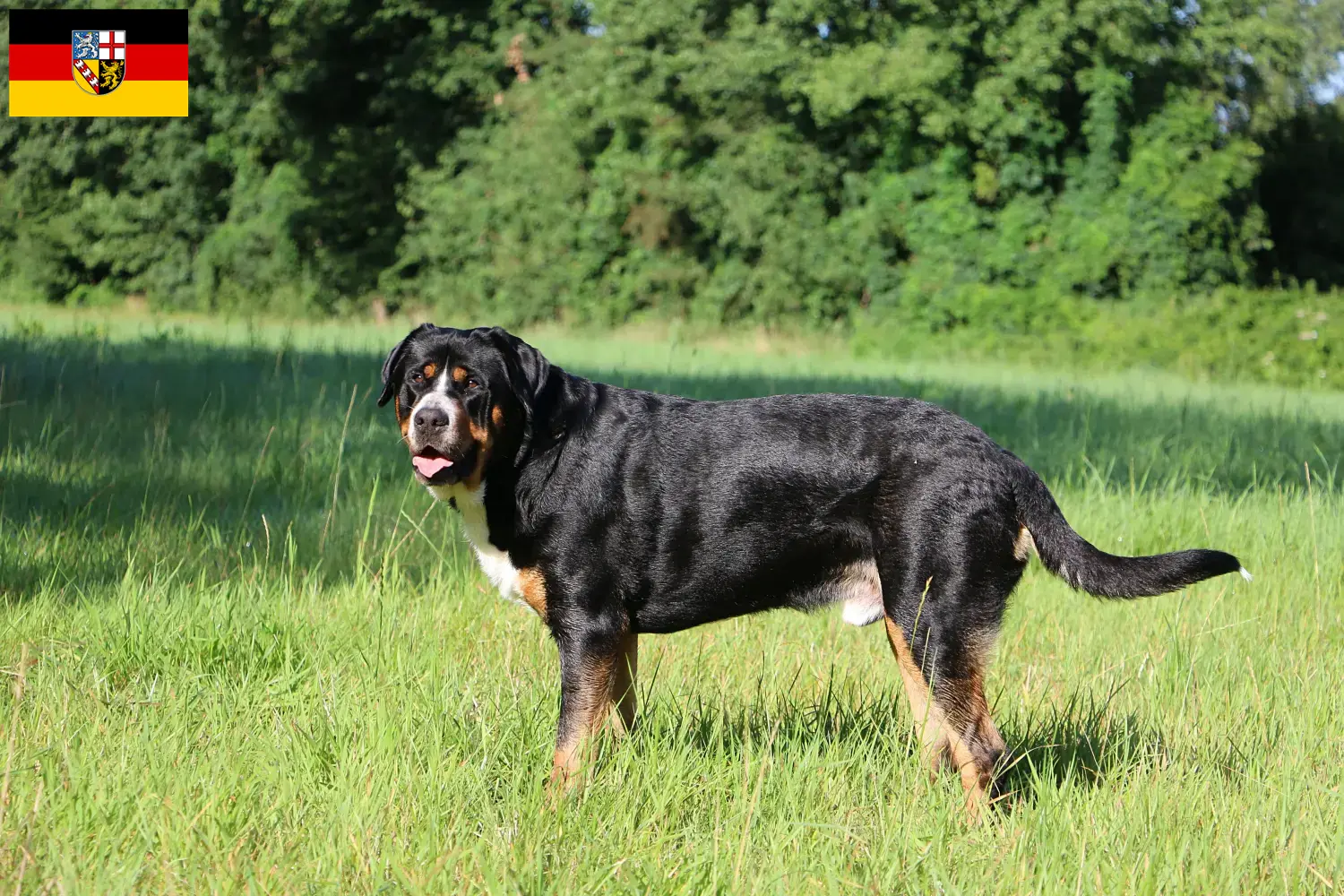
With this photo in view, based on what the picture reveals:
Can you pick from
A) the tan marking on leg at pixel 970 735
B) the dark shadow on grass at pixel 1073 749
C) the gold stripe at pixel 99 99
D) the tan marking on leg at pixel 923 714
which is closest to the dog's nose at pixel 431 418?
the tan marking on leg at pixel 923 714

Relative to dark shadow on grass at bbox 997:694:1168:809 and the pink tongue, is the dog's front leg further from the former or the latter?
dark shadow on grass at bbox 997:694:1168:809

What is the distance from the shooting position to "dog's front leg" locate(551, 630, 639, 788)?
3.53 metres

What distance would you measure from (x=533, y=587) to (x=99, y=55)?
1657 cm

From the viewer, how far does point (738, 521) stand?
147 inches

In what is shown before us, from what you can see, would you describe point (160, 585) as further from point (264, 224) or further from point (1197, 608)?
point (264, 224)

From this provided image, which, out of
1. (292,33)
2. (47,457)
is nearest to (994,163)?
(292,33)

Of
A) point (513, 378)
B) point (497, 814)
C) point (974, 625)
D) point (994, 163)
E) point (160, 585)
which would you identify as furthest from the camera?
point (994, 163)

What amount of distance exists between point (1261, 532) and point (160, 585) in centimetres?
562

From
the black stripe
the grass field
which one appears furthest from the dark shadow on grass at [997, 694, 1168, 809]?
the black stripe

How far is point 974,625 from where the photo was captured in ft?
11.6

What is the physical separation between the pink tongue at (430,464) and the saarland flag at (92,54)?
16.0 meters

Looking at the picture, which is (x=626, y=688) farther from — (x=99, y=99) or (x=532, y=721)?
(x=99, y=99)

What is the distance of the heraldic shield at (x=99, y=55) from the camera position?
16844 mm

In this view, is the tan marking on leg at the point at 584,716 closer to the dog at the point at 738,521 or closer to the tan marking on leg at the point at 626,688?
the dog at the point at 738,521
